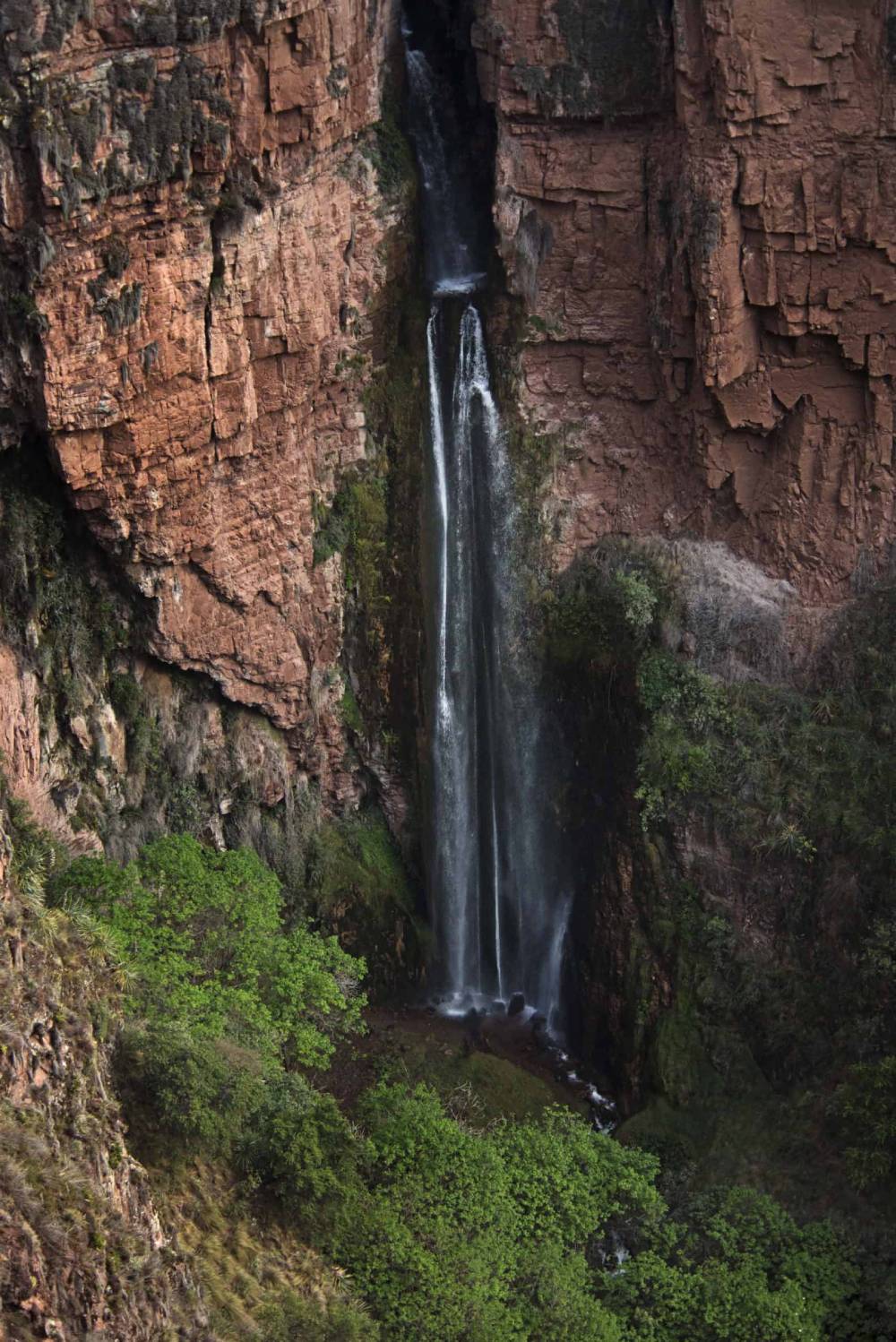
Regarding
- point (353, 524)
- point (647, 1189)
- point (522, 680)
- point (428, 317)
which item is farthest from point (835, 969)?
Result: point (428, 317)

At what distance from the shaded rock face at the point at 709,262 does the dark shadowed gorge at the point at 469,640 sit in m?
0.07

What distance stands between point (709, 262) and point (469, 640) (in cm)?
764

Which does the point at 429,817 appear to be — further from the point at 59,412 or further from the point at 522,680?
the point at 59,412

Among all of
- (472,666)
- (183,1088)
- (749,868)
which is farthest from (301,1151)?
(472,666)

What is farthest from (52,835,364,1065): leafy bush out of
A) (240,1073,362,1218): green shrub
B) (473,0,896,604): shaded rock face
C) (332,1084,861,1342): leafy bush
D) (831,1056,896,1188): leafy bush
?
(473,0,896,604): shaded rock face

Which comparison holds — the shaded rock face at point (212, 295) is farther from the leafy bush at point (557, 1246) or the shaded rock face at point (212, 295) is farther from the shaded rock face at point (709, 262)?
the leafy bush at point (557, 1246)

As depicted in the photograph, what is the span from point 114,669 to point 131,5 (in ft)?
31.2

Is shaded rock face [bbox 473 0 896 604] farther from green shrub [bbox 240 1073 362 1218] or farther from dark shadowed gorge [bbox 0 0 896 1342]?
green shrub [bbox 240 1073 362 1218]

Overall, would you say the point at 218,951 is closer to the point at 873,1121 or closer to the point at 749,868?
the point at 749,868

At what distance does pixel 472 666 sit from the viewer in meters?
30.2

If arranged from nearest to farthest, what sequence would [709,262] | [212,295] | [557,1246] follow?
[557,1246] < [212,295] < [709,262]

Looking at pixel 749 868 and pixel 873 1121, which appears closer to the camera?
pixel 873 1121

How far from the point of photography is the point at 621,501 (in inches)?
1156

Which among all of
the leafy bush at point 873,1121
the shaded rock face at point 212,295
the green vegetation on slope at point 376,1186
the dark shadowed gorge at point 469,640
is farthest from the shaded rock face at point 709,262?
the green vegetation on slope at point 376,1186
